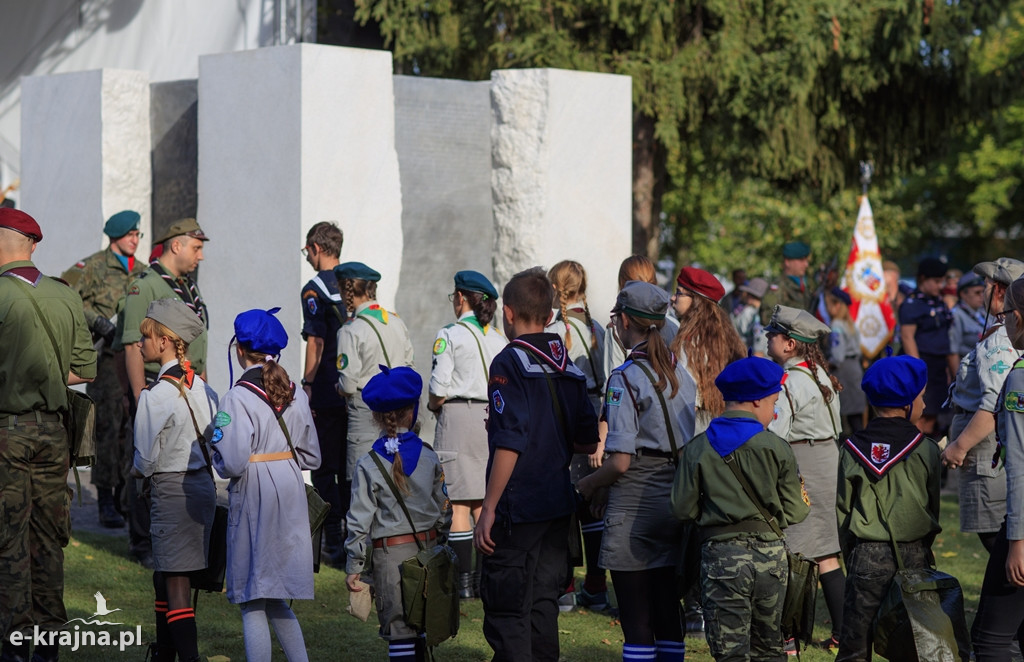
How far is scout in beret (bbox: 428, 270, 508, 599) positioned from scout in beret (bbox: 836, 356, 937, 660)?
255 centimetres

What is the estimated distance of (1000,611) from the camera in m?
4.92

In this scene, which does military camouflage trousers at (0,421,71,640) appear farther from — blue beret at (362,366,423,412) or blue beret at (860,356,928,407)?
blue beret at (860,356,928,407)

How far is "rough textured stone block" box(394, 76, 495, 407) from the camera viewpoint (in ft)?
31.6

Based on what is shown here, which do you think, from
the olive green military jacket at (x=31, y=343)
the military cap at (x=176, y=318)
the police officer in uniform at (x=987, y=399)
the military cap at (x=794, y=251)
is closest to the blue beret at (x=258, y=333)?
the military cap at (x=176, y=318)

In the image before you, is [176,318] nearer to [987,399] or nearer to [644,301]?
[644,301]

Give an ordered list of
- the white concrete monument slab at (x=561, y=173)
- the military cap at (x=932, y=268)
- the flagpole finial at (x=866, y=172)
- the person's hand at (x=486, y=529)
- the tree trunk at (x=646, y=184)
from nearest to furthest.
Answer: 1. the person's hand at (x=486, y=529)
2. the white concrete monument slab at (x=561, y=173)
3. the military cap at (x=932, y=268)
4. the tree trunk at (x=646, y=184)
5. the flagpole finial at (x=866, y=172)

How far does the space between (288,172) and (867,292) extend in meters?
10.8

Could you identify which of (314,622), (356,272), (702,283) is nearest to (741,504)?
(702,283)

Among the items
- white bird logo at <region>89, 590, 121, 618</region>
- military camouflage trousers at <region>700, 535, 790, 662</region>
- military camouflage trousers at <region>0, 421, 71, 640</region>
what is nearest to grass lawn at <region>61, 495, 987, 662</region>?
white bird logo at <region>89, 590, 121, 618</region>

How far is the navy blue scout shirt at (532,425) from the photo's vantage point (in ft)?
16.1

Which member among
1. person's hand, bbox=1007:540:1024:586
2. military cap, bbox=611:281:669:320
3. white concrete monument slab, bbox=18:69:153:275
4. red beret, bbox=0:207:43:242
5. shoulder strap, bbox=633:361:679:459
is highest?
white concrete monument slab, bbox=18:69:153:275

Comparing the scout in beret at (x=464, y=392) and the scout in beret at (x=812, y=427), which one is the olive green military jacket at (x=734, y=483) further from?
the scout in beret at (x=464, y=392)

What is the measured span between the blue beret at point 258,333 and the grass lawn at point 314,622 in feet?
5.64

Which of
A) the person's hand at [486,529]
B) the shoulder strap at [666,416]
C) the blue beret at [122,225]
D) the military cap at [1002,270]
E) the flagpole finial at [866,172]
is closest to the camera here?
the person's hand at [486,529]
